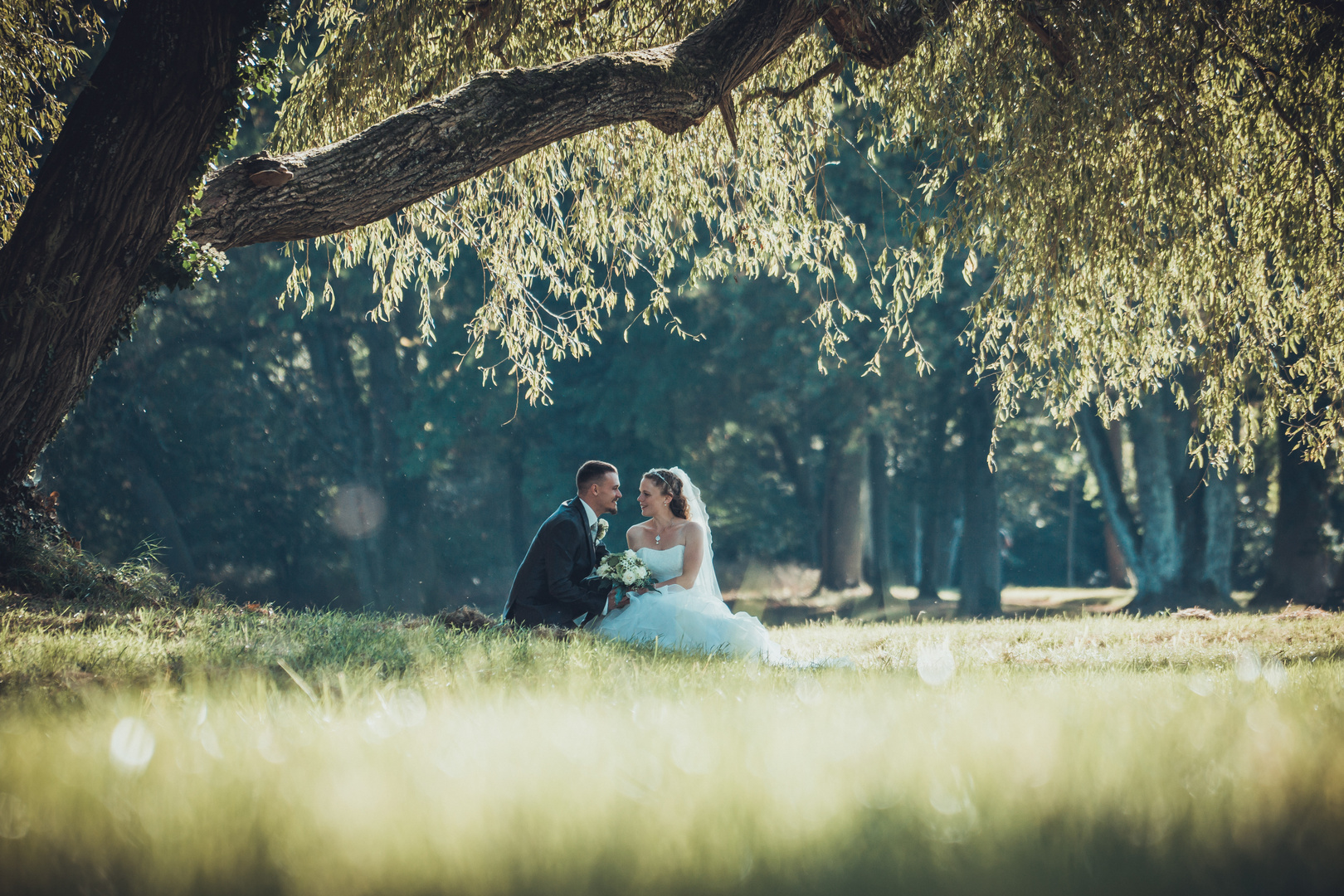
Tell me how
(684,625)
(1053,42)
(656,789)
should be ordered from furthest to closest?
(684,625)
(1053,42)
(656,789)

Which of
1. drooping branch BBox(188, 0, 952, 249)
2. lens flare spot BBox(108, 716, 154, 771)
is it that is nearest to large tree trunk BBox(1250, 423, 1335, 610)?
drooping branch BBox(188, 0, 952, 249)

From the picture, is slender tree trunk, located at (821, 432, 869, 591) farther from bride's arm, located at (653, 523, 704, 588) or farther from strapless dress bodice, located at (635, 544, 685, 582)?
bride's arm, located at (653, 523, 704, 588)

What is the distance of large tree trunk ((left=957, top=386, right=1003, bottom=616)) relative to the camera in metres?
23.1

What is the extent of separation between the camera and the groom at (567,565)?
7.70 m

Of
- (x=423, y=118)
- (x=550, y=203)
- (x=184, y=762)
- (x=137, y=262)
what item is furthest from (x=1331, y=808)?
(x=550, y=203)

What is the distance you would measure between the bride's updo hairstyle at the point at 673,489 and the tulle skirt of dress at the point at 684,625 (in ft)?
3.41

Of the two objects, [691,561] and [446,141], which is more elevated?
[446,141]

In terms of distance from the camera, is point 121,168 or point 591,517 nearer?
point 121,168

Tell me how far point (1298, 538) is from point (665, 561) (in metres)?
14.2

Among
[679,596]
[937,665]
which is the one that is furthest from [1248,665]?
[679,596]

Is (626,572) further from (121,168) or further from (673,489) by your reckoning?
(121,168)

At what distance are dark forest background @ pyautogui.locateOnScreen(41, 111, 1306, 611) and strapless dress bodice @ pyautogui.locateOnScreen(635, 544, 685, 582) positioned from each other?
1330 centimetres

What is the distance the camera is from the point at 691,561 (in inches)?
330

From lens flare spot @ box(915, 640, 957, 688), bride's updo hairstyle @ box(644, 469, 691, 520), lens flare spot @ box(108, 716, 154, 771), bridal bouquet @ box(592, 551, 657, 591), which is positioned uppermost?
bride's updo hairstyle @ box(644, 469, 691, 520)
